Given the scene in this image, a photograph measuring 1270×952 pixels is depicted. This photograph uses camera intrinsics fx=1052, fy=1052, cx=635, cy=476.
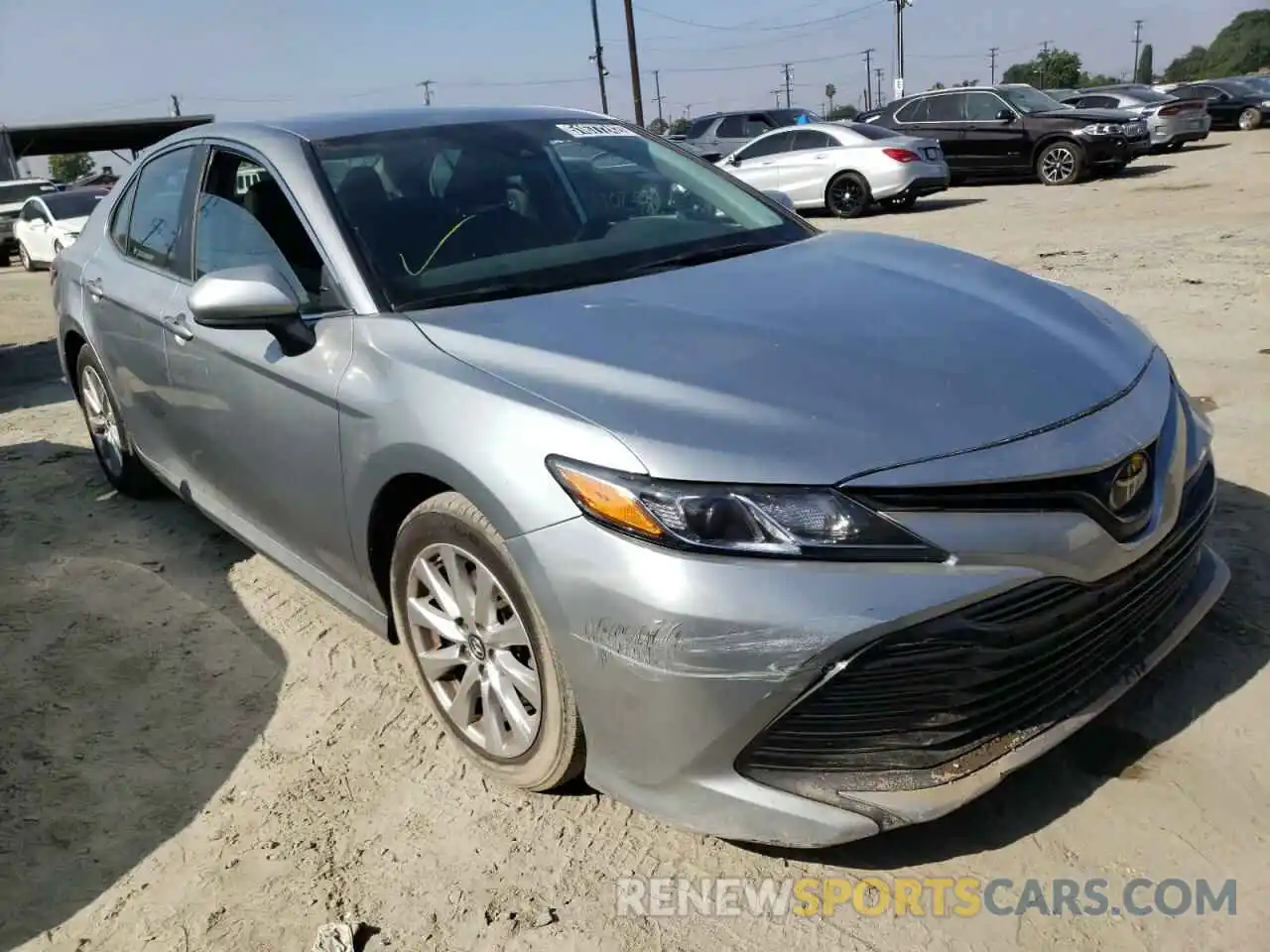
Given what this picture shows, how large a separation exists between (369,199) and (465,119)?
2.21ft

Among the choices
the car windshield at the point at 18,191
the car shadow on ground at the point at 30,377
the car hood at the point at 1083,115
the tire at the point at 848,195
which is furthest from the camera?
the car windshield at the point at 18,191

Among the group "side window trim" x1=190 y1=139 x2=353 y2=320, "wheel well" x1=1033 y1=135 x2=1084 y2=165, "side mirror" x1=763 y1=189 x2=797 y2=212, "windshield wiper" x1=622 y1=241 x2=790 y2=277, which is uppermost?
"side window trim" x1=190 y1=139 x2=353 y2=320

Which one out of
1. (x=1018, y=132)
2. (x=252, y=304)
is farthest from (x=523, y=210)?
(x=1018, y=132)

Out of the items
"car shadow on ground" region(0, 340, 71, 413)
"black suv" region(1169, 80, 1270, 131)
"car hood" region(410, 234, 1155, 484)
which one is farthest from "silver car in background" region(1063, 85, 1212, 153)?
"car hood" region(410, 234, 1155, 484)

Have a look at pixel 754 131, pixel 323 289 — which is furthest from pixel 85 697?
pixel 754 131

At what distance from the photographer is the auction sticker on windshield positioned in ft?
Result: 11.7

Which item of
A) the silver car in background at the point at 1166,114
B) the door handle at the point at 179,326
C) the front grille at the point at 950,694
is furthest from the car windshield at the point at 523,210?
the silver car in background at the point at 1166,114

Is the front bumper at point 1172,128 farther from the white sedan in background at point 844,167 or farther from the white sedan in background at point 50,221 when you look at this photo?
the white sedan in background at point 50,221

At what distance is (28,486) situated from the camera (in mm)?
5168

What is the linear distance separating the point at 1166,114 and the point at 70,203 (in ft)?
66.6

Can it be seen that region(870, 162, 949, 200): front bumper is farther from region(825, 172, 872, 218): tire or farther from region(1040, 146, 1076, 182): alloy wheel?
region(1040, 146, 1076, 182): alloy wheel

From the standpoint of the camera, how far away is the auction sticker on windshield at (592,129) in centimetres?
357

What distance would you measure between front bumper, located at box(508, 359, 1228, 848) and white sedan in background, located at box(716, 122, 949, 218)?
43.0 ft

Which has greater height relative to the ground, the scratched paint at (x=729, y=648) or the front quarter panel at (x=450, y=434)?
the front quarter panel at (x=450, y=434)
